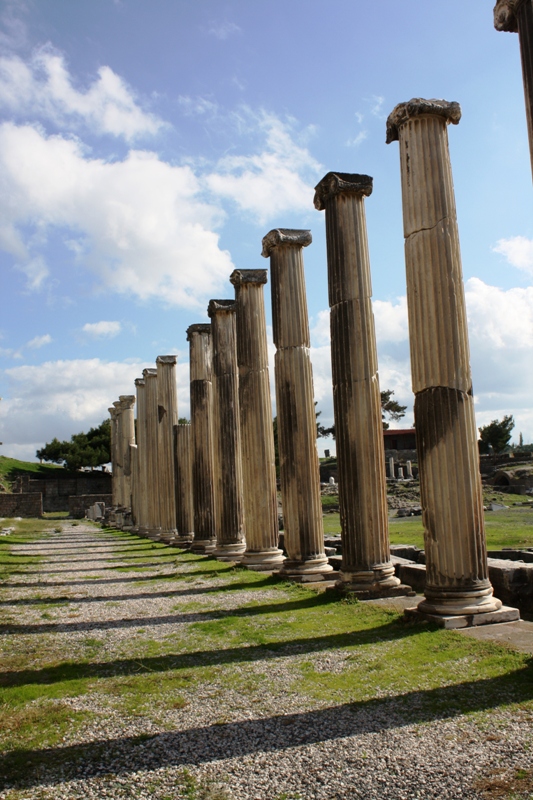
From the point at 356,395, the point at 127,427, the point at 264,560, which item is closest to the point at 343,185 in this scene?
the point at 356,395

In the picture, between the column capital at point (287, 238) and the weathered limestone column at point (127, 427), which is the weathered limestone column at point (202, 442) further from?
the weathered limestone column at point (127, 427)

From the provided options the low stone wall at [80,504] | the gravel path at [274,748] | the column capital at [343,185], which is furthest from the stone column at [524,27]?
the low stone wall at [80,504]

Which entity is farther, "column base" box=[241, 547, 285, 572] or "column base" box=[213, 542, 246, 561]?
"column base" box=[213, 542, 246, 561]

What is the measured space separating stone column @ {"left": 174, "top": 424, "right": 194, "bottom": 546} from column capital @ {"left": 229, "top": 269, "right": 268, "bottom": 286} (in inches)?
385

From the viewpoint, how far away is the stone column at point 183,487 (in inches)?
941

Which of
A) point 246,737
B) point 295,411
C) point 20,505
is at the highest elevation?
point 295,411

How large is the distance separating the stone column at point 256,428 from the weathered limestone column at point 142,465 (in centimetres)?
1478

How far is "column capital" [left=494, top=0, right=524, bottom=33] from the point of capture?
682 centimetres

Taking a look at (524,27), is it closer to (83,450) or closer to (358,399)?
(358,399)

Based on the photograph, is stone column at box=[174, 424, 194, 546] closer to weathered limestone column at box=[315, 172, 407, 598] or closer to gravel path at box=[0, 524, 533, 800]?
weathered limestone column at box=[315, 172, 407, 598]

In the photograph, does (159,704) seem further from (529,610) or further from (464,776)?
(529,610)

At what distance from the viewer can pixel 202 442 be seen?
2058 centimetres

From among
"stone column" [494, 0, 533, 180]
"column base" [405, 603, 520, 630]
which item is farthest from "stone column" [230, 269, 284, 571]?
"stone column" [494, 0, 533, 180]

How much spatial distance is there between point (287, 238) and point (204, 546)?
10224 millimetres
